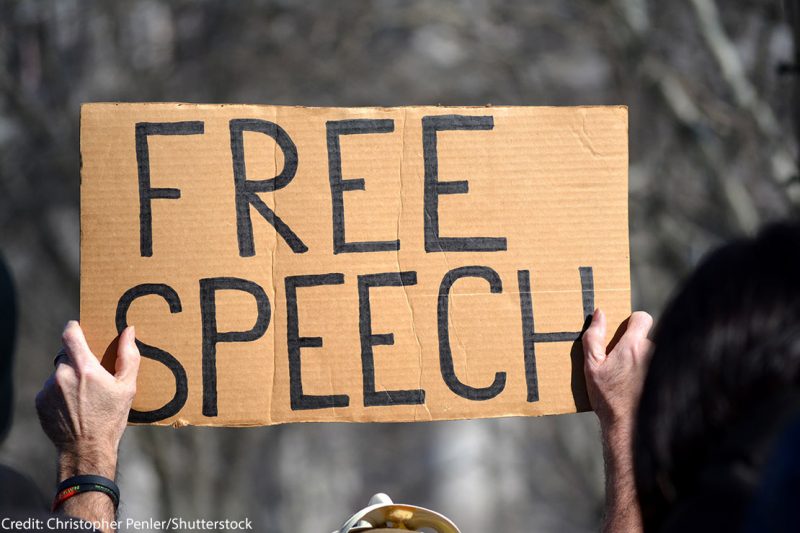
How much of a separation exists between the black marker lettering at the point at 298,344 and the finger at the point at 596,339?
62 cm

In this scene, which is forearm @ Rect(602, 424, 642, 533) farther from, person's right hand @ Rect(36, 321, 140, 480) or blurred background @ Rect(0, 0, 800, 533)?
blurred background @ Rect(0, 0, 800, 533)

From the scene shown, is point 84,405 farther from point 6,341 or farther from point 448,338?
point 448,338

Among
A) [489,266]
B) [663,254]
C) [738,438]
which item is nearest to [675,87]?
[663,254]

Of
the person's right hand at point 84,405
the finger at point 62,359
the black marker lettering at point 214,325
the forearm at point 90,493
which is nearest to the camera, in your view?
the forearm at point 90,493

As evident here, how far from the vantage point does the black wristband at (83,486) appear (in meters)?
2.22

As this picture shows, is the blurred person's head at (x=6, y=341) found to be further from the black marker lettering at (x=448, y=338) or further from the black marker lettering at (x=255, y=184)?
the black marker lettering at (x=448, y=338)

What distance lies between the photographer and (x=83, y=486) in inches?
87.7

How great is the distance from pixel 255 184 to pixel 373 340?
501 millimetres

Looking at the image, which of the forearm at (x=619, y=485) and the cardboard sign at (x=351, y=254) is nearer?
the forearm at (x=619, y=485)

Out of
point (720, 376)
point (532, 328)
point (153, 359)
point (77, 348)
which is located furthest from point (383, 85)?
point (720, 376)

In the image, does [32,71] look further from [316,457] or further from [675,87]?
[316,457]

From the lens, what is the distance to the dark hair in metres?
1.36

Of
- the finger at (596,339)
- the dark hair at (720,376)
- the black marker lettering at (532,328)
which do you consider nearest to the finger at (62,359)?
the black marker lettering at (532,328)

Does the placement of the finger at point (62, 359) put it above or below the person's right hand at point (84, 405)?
above
